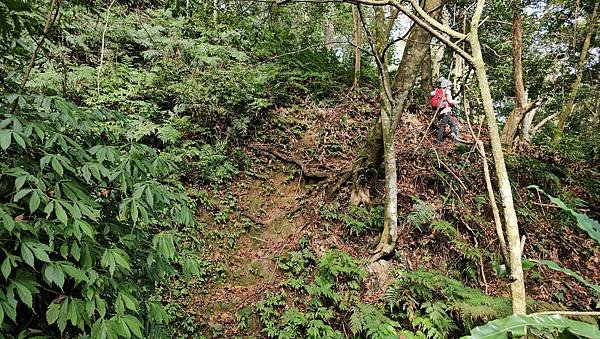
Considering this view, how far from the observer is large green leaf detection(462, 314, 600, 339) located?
0.99 metres

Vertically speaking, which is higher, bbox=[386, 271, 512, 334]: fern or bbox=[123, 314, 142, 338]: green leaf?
bbox=[123, 314, 142, 338]: green leaf

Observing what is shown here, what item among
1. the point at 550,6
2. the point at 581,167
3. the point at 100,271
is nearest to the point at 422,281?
the point at 100,271

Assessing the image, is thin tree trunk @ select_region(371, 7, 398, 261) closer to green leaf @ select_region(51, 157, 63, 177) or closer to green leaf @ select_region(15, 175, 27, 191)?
green leaf @ select_region(51, 157, 63, 177)

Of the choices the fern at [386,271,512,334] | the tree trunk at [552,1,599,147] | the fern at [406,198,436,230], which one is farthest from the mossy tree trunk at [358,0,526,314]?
the tree trunk at [552,1,599,147]

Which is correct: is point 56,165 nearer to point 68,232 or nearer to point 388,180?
point 68,232

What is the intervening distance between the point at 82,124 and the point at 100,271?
0.93 metres

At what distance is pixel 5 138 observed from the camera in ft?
5.74

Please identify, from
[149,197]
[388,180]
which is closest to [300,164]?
[388,180]

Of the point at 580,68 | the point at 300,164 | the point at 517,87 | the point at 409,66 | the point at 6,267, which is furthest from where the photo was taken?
the point at 580,68

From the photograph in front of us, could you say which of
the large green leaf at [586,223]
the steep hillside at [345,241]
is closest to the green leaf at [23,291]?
the large green leaf at [586,223]

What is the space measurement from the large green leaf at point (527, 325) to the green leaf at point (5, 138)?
6.76 feet

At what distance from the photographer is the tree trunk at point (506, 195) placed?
1.42 metres

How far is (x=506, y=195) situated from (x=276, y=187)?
529cm

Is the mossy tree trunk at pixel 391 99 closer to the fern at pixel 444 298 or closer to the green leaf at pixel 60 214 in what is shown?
the fern at pixel 444 298
